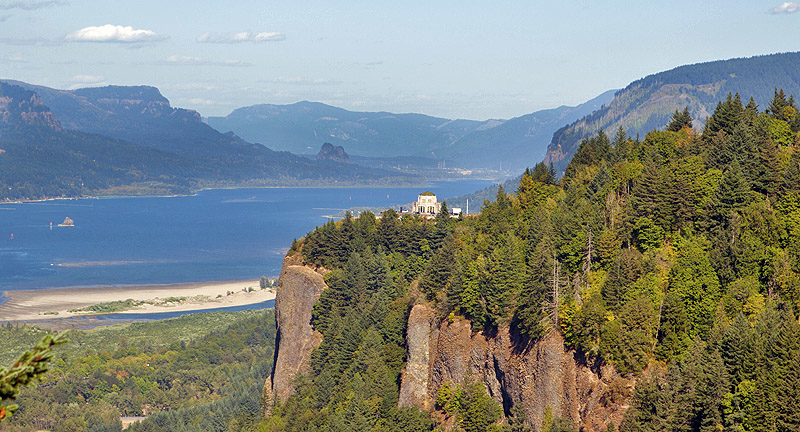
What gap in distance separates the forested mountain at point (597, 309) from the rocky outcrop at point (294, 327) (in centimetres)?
21

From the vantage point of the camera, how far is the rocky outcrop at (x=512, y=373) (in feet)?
142

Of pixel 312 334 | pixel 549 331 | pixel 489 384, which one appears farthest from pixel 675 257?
pixel 312 334

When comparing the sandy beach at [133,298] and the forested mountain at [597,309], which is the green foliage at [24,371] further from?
the sandy beach at [133,298]

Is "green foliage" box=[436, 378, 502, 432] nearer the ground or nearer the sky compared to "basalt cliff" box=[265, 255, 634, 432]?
nearer the ground

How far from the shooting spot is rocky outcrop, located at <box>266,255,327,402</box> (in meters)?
75.4

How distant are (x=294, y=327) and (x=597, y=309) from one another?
Result: 3816cm

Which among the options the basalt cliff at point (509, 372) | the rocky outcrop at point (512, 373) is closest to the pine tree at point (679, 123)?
the basalt cliff at point (509, 372)

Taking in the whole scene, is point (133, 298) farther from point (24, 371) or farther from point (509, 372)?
point (24, 371)

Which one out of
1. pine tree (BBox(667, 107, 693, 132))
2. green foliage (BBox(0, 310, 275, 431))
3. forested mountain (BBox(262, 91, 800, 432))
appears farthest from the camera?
green foliage (BBox(0, 310, 275, 431))

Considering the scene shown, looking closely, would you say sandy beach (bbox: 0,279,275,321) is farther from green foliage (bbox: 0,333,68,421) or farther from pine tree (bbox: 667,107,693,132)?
green foliage (bbox: 0,333,68,421)

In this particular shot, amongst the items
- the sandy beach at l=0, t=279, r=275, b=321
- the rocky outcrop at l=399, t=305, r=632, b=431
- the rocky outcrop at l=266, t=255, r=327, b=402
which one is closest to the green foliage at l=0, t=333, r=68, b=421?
the rocky outcrop at l=399, t=305, r=632, b=431

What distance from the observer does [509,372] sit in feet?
164

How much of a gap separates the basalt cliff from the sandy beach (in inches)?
2987

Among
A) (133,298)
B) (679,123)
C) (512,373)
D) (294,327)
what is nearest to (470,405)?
(512,373)
